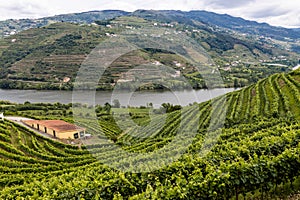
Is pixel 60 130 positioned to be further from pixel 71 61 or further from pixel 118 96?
pixel 71 61

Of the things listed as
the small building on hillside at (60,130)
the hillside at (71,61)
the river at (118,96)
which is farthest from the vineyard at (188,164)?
the hillside at (71,61)

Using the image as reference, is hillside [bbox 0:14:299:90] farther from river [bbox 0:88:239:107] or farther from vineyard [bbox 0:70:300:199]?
vineyard [bbox 0:70:300:199]

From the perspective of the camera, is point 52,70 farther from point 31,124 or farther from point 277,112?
point 277,112

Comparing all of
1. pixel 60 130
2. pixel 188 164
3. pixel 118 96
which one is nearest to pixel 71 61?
pixel 118 96

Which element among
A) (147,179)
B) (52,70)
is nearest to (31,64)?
(52,70)

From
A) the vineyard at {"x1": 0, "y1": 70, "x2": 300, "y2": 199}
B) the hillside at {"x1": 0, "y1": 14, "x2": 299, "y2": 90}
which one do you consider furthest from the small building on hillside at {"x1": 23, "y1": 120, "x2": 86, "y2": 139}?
the hillside at {"x1": 0, "y1": 14, "x2": 299, "y2": 90}
